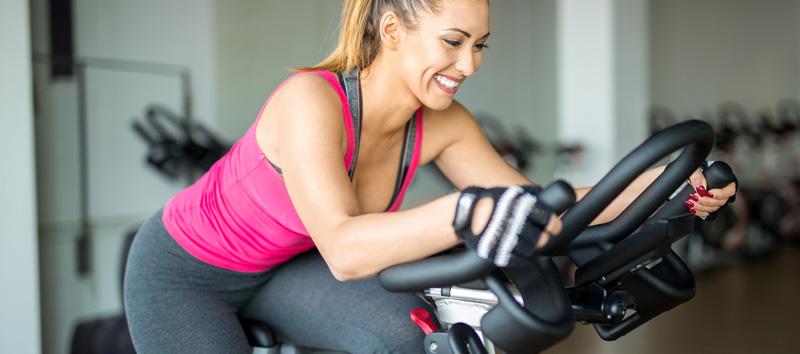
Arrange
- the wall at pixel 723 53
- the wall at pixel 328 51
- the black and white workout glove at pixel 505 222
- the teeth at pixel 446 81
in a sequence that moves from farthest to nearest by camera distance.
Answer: the wall at pixel 723 53
the wall at pixel 328 51
the teeth at pixel 446 81
the black and white workout glove at pixel 505 222

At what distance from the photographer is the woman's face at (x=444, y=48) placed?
42.9 inches

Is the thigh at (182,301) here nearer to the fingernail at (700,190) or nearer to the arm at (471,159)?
the arm at (471,159)

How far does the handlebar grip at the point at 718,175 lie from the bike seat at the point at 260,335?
0.73m

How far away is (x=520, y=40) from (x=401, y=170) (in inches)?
152

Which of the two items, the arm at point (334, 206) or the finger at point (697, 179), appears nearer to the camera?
the arm at point (334, 206)

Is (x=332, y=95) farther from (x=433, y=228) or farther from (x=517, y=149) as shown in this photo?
(x=517, y=149)

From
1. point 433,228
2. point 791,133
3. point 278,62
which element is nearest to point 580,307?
point 433,228

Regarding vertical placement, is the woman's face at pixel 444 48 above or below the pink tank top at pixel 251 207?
above

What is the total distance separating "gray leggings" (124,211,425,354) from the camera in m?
1.21

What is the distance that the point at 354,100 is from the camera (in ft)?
3.97

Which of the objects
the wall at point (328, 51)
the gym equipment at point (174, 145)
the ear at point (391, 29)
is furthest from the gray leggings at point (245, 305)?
the gym equipment at point (174, 145)

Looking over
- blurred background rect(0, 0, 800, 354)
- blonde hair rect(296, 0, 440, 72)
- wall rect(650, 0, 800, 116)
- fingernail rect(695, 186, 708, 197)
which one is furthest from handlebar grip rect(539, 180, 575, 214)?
wall rect(650, 0, 800, 116)

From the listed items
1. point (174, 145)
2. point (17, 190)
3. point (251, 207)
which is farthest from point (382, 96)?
point (174, 145)

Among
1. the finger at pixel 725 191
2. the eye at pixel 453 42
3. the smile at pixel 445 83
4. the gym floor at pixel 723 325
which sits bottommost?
the gym floor at pixel 723 325
